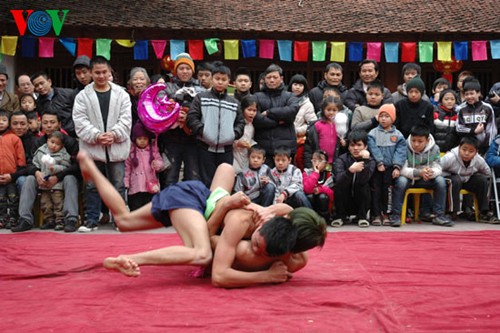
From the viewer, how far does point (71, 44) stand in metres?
12.8

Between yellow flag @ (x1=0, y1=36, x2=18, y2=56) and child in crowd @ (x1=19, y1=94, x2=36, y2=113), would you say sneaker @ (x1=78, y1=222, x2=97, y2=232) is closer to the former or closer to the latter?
child in crowd @ (x1=19, y1=94, x2=36, y2=113)

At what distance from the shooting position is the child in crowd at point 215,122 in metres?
7.42

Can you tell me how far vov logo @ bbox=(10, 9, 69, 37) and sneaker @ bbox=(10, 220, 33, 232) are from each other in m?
5.89

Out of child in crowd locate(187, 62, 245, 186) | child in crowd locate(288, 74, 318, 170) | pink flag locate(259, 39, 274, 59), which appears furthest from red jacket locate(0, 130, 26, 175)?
pink flag locate(259, 39, 274, 59)

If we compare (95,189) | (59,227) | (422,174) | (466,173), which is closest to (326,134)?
(422,174)

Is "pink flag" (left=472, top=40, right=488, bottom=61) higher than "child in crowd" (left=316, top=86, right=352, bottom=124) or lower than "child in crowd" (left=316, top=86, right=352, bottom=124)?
higher

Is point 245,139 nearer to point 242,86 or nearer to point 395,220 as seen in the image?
point 242,86

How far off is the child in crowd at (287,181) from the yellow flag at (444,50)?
7064 millimetres

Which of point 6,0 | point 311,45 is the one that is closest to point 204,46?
point 311,45

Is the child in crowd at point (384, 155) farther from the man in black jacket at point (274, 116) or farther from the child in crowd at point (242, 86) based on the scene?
the child in crowd at point (242, 86)

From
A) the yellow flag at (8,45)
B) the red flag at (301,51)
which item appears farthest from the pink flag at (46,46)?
the red flag at (301,51)

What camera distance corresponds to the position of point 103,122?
7.27 metres

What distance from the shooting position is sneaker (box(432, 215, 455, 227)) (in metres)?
7.65

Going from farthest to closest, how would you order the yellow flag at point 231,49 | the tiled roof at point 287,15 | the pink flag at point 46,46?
1. the tiled roof at point 287,15
2. the yellow flag at point 231,49
3. the pink flag at point 46,46
